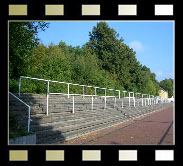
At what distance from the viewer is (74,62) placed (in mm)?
34188

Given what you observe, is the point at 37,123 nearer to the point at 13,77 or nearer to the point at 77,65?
the point at 13,77

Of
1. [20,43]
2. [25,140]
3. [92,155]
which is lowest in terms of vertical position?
[25,140]

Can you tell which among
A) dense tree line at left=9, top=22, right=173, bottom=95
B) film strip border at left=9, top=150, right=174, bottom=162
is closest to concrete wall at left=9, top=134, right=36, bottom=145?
film strip border at left=9, top=150, right=174, bottom=162

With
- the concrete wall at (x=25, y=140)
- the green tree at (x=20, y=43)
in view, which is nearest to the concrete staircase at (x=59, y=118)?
the concrete wall at (x=25, y=140)

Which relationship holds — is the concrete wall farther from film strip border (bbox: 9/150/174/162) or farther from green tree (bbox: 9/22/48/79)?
green tree (bbox: 9/22/48/79)

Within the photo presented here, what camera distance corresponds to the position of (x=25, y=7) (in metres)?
5.95

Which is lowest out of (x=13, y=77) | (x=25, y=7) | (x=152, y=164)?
(x=152, y=164)

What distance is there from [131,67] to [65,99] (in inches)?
1527

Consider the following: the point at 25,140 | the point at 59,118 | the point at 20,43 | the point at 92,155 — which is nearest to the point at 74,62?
the point at 20,43

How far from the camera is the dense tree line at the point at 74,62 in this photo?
48.5 ft

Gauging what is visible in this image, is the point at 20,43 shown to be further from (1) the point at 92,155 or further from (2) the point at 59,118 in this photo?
(1) the point at 92,155

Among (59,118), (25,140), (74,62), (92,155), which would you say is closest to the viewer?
(92,155)
